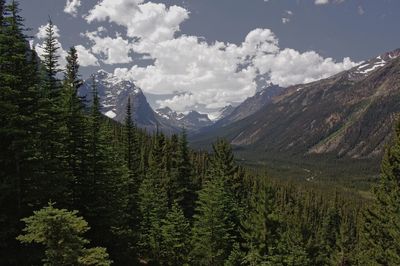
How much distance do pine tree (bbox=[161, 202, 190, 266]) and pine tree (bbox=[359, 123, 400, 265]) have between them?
62.3 feet

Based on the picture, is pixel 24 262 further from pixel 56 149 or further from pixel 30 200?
pixel 56 149

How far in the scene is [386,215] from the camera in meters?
35.7

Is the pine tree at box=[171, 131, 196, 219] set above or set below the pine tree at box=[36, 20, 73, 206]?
below

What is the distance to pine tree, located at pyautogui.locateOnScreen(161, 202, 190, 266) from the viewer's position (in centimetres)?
4261

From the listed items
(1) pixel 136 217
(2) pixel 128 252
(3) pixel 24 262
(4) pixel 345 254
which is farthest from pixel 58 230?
(4) pixel 345 254

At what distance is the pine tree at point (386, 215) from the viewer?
1314 inches

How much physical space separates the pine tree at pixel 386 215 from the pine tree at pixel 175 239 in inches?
747

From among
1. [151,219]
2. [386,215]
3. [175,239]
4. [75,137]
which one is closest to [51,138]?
[75,137]

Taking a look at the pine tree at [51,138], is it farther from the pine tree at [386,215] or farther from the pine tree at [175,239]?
the pine tree at [386,215]

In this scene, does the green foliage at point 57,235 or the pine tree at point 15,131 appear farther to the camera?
the pine tree at point 15,131

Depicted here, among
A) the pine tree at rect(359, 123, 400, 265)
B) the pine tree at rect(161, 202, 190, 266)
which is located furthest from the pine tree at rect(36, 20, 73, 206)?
the pine tree at rect(359, 123, 400, 265)

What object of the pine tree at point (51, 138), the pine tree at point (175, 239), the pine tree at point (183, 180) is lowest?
the pine tree at point (175, 239)

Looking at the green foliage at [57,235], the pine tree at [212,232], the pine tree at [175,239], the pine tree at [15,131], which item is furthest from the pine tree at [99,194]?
the green foliage at [57,235]

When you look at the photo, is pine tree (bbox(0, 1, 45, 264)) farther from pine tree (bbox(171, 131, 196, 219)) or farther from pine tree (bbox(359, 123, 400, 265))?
pine tree (bbox(171, 131, 196, 219))
